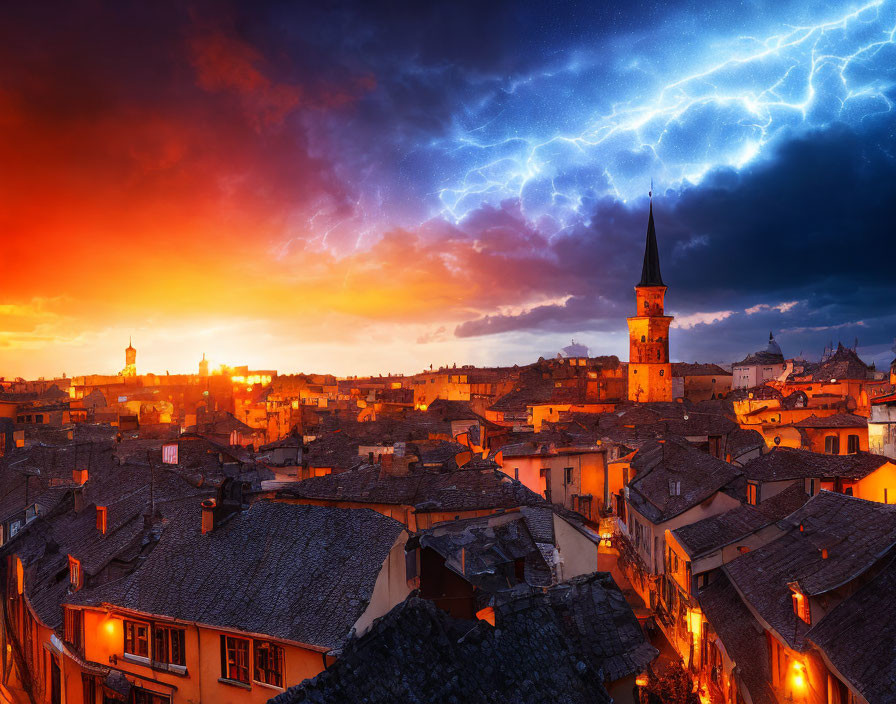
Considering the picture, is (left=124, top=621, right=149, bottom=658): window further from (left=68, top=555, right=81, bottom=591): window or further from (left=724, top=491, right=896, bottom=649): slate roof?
(left=724, top=491, right=896, bottom=649): slate roof

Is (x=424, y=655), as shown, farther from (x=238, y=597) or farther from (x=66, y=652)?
(x=66, y=652)

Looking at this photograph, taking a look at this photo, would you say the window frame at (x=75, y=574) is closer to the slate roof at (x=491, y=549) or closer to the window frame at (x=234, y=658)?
the window frame at (x=234, y=658)

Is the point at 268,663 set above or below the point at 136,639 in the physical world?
above

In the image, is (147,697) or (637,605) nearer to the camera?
(147,697)

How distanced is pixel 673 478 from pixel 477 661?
2863 centimetres

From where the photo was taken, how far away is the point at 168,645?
16.1 metres

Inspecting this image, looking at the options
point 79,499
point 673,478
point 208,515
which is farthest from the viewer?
point 673,478

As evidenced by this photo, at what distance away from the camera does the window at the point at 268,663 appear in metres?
14.3

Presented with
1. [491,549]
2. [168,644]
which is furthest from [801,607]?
[168,644]

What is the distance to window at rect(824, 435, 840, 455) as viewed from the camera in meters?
45.2

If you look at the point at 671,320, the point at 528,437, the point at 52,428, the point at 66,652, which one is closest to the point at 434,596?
the point at 66,652

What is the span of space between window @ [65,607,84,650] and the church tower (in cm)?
7885

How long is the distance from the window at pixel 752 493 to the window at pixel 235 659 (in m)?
25.3

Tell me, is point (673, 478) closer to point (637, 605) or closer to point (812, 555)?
point (637, 605)
